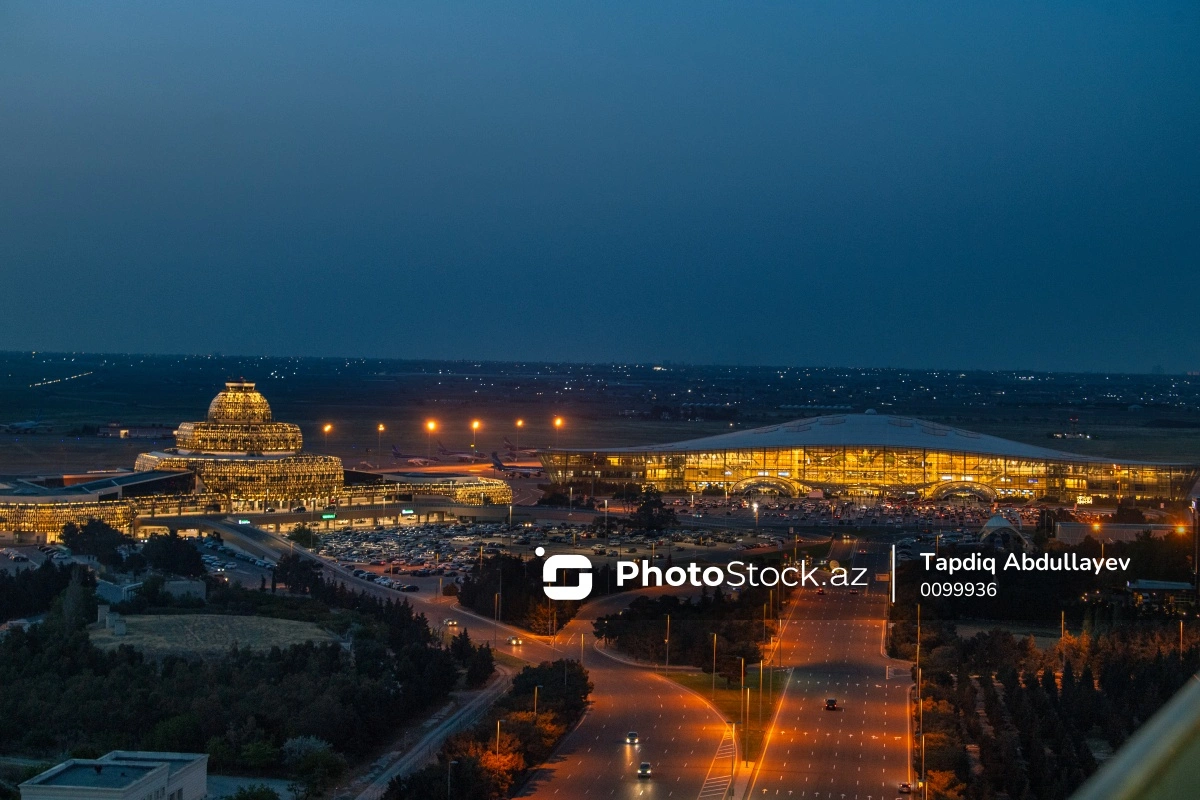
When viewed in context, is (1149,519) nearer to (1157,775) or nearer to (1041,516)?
(1041,516)

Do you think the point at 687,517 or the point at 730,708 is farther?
the point at 687,517

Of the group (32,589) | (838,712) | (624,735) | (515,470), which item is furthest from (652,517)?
(624,735)

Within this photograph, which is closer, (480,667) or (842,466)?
(480,667)

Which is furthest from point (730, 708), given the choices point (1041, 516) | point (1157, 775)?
point (1041, 516)

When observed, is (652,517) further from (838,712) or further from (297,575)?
(838,712)

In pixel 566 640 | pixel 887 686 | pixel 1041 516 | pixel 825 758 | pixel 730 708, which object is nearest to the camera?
pixel 825 758

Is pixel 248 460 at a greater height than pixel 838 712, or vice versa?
pixel 248 460

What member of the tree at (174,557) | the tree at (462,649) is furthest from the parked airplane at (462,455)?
the tree at (462,649)
